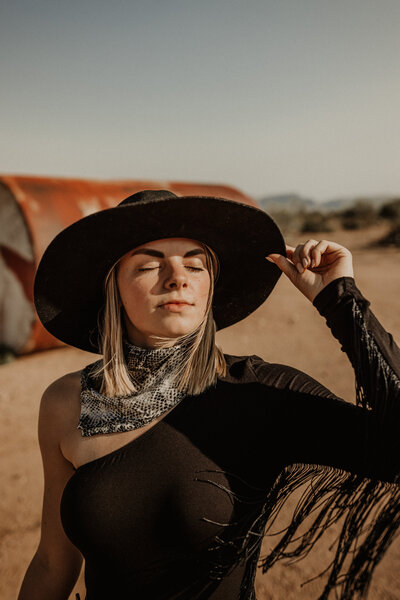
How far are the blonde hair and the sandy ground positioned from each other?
1.83 metres

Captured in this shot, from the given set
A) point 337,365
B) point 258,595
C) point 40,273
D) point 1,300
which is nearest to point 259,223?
point 40,273

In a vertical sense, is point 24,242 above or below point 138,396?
below

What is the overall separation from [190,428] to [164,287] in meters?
0.45

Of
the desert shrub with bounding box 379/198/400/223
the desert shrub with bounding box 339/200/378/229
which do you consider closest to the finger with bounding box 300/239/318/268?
the desert shrub with bounding box 339/200/378/229

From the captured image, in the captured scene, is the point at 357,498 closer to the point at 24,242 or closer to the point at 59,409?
the point at 59,409

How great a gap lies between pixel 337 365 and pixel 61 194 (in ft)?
15.1

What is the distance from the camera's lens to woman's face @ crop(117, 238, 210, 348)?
1.49 metres

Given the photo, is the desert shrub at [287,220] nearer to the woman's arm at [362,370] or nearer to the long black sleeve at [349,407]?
the woman's arm at [362,370]

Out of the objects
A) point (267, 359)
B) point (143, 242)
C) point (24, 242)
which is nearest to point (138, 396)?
point (143, 242)

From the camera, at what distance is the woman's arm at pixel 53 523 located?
1607 mm

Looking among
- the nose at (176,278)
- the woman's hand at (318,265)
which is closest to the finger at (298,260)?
the woman's hand at (318,265)

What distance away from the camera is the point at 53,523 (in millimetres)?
1641

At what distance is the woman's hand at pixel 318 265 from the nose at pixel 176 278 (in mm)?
403

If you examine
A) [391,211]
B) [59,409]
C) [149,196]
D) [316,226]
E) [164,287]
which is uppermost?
[391,211]
